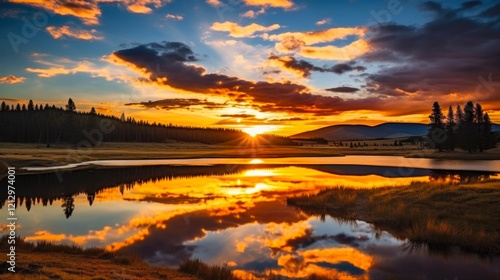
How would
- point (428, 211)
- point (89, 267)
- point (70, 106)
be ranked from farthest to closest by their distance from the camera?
point (70, 106) < point (428, 211) < point (89, 267)

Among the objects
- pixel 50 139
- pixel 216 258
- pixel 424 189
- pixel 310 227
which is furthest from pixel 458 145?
pixel 50 139

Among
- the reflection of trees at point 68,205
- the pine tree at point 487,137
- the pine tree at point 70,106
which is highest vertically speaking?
the pine tree at point 70,106

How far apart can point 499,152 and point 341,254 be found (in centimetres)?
9102

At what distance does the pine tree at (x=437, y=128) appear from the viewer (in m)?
97.3

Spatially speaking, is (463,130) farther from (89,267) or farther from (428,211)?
(89,267)

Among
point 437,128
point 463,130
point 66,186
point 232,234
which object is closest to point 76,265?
point 232,234

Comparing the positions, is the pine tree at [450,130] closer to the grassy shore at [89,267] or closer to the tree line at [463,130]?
the tree line at [463,130]

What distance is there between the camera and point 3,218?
23.5 m

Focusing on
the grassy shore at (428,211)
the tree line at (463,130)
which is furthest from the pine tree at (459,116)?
the grassy shore at (428,211)

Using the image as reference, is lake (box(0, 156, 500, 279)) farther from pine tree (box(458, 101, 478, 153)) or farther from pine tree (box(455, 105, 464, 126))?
pine tree (box(455, 105, 464, 126))

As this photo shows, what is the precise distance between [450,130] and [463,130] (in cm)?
665

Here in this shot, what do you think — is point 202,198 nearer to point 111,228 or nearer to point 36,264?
point 111,228

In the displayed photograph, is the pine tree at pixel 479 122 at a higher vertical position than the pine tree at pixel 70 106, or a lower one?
lower

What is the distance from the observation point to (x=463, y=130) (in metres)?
86.2
